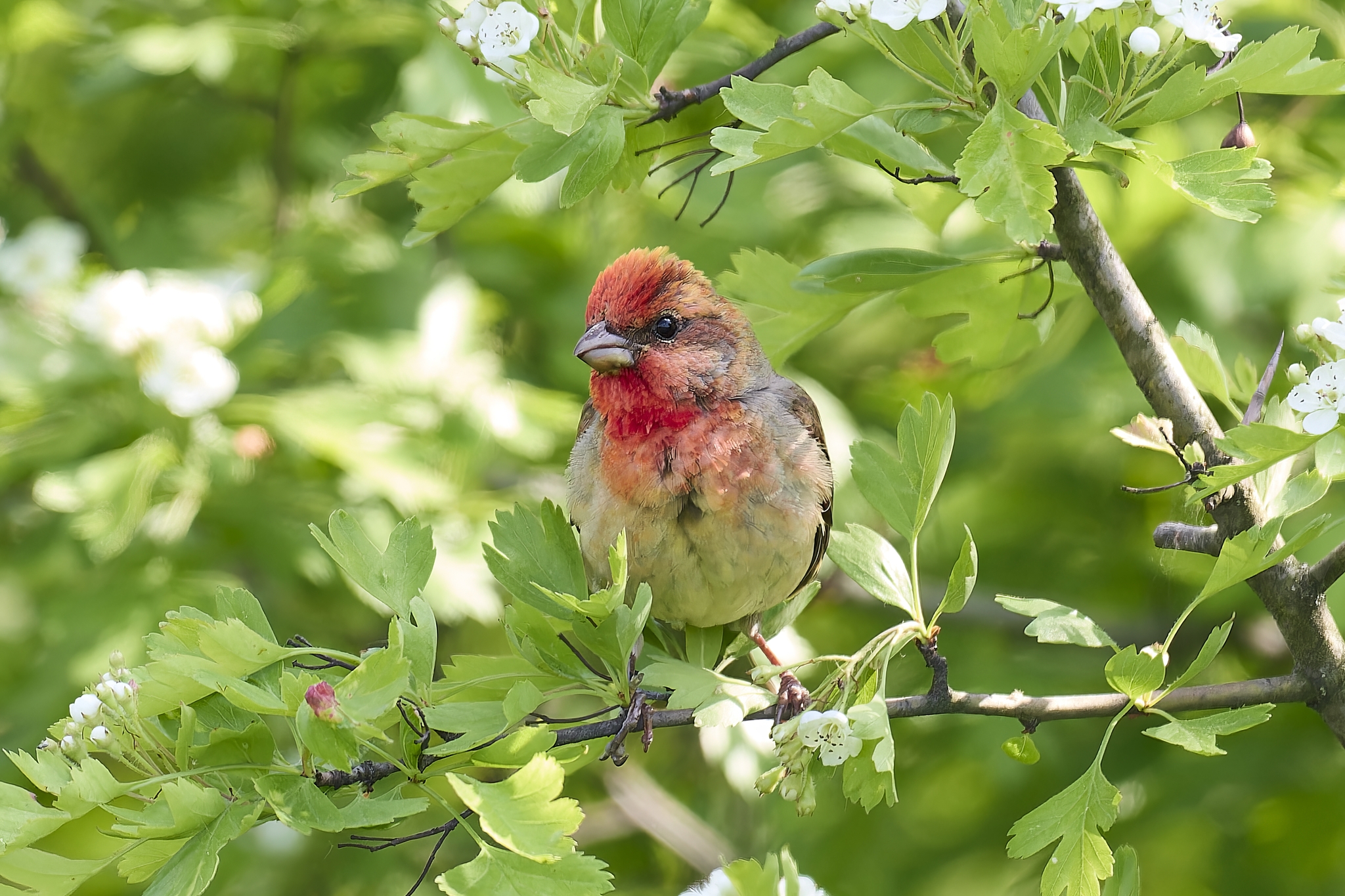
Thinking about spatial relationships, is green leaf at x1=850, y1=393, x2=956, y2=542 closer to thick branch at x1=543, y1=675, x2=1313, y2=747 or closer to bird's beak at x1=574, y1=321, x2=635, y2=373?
thick branch at x1=543, y1=675, x2=1313, y2=747

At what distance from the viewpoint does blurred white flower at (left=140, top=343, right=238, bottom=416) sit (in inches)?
170

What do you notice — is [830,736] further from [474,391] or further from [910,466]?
[474,391]

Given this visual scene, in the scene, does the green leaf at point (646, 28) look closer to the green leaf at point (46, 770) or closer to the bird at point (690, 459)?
the bird at point (690, 459)

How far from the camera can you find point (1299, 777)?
4.25 metres

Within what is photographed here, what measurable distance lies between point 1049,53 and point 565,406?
9.78 ft

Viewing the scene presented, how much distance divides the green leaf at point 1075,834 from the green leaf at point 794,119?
1.20 m

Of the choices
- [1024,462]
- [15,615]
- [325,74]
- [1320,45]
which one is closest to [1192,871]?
[1024,462]

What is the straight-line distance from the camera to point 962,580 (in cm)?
226

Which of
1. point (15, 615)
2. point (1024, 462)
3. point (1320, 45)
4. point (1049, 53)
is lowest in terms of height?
point (15, 615)

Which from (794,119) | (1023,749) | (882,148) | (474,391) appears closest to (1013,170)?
(794,119)

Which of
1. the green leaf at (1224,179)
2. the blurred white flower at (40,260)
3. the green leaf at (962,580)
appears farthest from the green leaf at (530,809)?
the blurred white flower at (40,260)

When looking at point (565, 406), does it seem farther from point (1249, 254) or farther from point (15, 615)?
point (15, 615)

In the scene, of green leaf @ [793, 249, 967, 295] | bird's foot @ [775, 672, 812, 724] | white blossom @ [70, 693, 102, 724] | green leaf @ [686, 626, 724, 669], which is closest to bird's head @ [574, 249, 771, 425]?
green leaf @ [686, 626, 724, 669]

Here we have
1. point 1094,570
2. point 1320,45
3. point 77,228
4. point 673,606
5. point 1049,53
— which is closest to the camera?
point 1049,53
